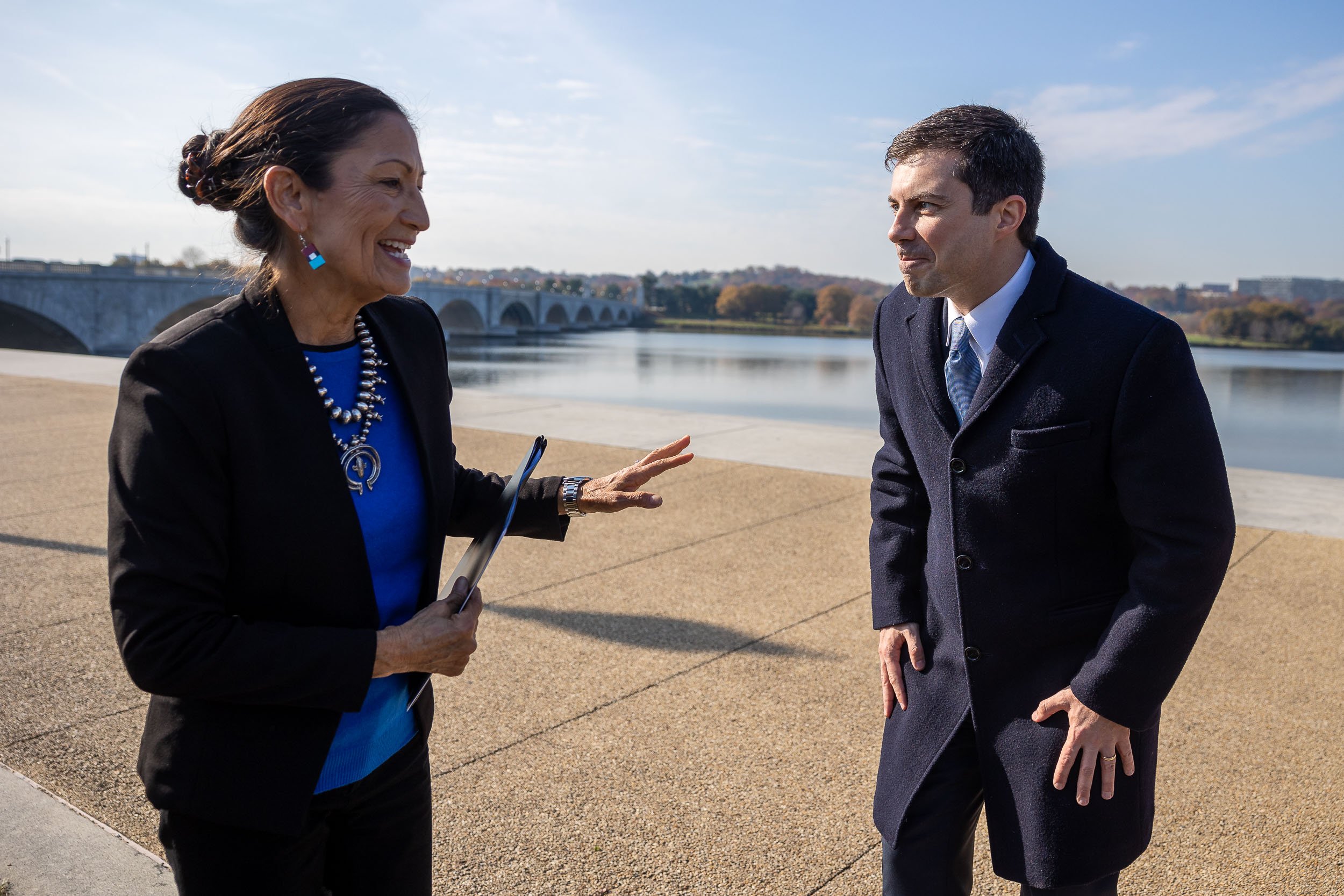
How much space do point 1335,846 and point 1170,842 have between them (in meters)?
0.47

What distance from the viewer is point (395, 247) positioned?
174 cm

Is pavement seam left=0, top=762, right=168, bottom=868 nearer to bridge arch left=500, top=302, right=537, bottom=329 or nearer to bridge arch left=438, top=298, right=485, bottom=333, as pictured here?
bridge arch left=438, top=298, right=485, bottom=333

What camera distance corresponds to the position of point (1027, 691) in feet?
6.23

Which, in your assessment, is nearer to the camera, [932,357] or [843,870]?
[932,357]

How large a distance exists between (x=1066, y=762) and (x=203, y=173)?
71.1 inches

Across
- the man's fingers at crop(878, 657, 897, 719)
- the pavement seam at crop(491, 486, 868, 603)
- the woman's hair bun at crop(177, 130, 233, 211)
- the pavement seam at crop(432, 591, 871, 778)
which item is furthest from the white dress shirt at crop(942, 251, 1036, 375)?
the pavement seam at crop(491, 486, 868, 603)

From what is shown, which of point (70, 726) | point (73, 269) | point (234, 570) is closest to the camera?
point (234, 570)

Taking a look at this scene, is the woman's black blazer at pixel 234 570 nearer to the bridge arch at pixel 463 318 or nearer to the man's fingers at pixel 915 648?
the man's fingers at pixel 915 648

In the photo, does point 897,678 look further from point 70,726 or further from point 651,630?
point 70,726

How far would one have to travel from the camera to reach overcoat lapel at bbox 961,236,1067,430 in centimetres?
187

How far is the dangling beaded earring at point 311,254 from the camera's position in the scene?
1655mm

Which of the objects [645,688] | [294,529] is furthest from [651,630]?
[294,529]

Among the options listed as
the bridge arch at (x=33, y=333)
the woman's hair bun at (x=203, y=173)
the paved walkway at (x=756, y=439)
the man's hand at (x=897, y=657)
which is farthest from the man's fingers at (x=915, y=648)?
the bridge arch at (x=33, y=333)

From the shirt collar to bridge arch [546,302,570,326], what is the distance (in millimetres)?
83288
